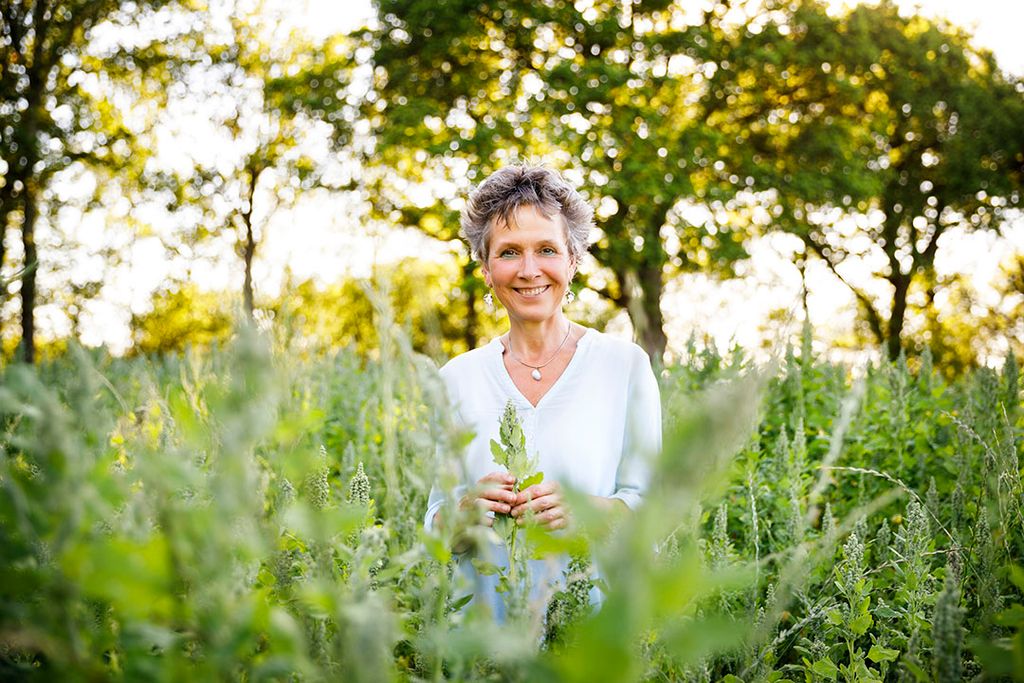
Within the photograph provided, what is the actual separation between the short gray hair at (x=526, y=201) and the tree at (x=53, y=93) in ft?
37.1

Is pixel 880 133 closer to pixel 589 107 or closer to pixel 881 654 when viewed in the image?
pixel 589 107

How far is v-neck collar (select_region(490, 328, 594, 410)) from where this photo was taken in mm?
2727

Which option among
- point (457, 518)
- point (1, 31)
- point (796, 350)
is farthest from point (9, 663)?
point (1, 31)

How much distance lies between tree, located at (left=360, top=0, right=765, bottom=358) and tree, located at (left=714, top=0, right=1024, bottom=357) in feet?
4.49

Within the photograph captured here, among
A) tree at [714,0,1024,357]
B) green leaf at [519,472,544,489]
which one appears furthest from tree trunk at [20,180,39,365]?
tree at [714,0,1024,357]

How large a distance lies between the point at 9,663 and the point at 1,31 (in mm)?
16560

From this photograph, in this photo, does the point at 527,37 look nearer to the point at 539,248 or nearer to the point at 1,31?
the point at 1,31

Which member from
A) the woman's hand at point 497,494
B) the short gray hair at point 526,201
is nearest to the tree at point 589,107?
the short gray hair at point 526,201

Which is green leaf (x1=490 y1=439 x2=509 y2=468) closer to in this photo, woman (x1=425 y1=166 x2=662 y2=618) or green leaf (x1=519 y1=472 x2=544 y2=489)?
green leaf (x1=519 y1=472 x2=544 y2=489)

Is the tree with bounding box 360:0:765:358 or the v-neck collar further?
the tree with bounding box 360:0:765:358

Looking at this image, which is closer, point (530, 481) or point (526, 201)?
point (530, 481)

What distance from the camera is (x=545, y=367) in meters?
2.89

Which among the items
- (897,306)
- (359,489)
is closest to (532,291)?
(359,489)

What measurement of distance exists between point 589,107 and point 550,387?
51.2 ft
